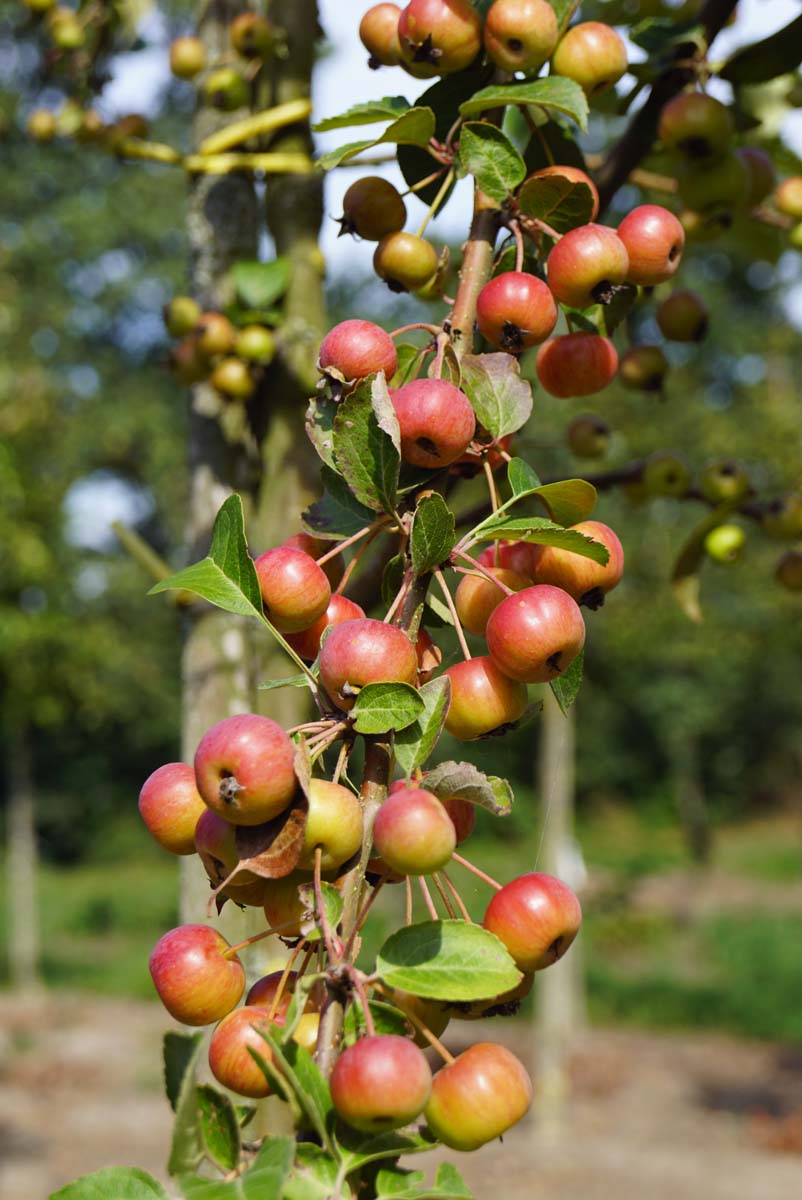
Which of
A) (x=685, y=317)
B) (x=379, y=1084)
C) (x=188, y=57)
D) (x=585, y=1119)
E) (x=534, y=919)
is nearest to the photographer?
(x=379, y=1084)

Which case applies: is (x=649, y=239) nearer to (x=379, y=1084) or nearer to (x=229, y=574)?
(x=229, y=574)

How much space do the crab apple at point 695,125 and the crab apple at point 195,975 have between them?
83cm

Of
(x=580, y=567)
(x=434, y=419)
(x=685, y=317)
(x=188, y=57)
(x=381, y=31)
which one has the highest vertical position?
(x=188, y=57)

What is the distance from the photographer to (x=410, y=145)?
3.07ft

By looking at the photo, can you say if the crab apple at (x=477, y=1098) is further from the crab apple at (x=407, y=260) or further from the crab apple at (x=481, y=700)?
the crab apple at (x=407, y=260)

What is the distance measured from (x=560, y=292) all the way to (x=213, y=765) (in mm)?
421

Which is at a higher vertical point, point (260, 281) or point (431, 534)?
Answer: point (260, 281)

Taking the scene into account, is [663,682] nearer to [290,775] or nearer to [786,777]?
[786,777]

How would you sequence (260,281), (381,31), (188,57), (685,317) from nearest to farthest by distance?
(381,31), (685,317), (260,281), (188,57)

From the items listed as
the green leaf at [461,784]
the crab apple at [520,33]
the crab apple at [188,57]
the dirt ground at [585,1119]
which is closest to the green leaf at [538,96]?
the crab apple at [520,33]

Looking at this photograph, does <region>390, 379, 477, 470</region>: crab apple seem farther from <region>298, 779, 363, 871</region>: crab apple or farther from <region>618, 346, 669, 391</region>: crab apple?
<region>618, 346, 669, 391</region>: crab apple

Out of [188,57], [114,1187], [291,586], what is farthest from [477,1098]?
[188,57]

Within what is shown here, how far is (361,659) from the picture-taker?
2.05ft

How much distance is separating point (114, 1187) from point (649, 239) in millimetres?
710
